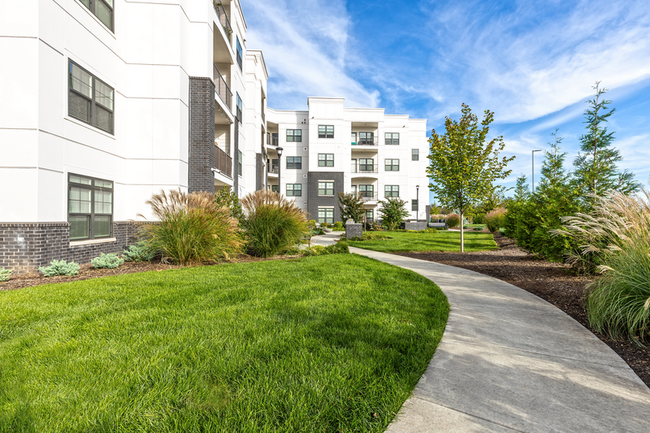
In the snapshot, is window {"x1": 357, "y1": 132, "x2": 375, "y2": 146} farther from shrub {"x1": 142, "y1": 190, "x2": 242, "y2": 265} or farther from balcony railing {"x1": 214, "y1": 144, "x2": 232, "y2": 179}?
shrub {"x1": 142, "y1": 190, "x2": 242, "y2": 265}

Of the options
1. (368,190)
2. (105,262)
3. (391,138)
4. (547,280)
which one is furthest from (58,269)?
(391,138)

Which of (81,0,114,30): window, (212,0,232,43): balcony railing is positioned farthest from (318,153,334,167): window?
(81,0,114,30): window

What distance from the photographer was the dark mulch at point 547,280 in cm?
333

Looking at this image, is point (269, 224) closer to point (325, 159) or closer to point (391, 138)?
point (325, 159)

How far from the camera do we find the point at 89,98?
29.6ft

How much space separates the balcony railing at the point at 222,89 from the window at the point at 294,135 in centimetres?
1876

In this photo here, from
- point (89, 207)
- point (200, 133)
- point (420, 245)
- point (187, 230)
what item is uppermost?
point (200, 133)

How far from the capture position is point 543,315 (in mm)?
4543

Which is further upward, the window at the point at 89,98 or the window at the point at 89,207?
the window at the point at 89,98

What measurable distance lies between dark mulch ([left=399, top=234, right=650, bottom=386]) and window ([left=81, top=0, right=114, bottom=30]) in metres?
13.1

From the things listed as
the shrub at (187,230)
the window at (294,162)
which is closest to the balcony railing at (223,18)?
the shrub at (187,230)

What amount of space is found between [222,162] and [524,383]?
47.1 ft

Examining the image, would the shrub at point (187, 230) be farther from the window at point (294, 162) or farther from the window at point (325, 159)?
the window at point (294, 162)

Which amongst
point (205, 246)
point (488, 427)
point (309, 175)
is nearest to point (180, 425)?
point (488, 427)
